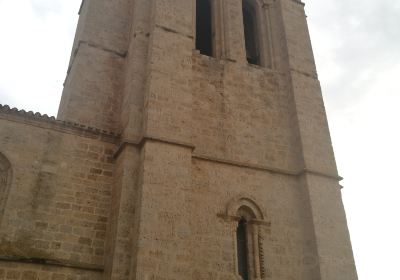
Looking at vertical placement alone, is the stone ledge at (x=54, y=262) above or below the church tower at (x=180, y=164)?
below

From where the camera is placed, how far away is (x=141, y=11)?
1072 cm

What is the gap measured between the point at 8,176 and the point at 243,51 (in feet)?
20.1

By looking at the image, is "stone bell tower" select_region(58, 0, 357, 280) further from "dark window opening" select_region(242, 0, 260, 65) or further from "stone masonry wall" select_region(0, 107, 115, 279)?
"stone masonry wall" select_region(0, 107, 115, 279)

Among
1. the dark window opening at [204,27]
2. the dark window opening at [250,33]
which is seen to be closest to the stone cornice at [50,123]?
the dark window opening at [204,27]

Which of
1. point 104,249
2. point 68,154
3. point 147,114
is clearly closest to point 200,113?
point 147,114

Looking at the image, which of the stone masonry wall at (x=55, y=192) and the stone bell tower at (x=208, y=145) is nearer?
the stone masonry wall at (x=55, y=192)

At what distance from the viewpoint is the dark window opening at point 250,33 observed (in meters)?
11.8

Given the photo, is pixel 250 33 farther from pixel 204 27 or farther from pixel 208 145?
pixel 208 145

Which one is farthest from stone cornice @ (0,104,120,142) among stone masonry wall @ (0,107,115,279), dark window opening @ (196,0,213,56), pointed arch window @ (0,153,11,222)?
dark window opening @ (196,0,213,56)

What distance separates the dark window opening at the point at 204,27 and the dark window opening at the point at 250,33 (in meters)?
1.03

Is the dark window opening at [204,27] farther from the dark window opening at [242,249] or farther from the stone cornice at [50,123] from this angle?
the dark window opening at [242,249]

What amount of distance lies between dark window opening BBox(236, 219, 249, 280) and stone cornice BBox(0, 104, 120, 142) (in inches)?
112

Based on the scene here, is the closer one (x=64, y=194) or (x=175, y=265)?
(x=175, y=265)

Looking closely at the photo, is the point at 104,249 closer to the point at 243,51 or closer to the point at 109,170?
the point at 109,170
